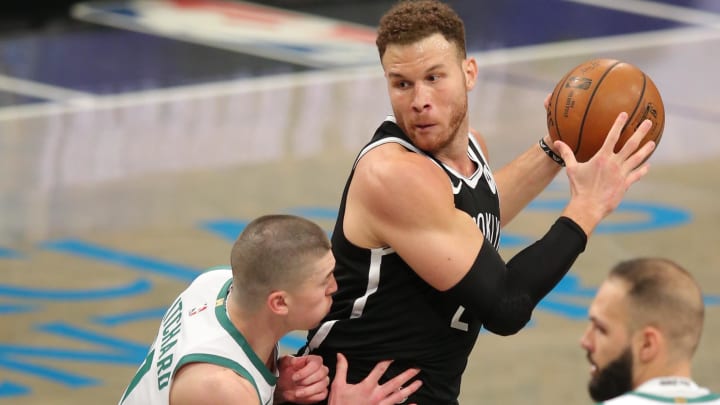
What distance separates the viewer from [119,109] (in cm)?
1172

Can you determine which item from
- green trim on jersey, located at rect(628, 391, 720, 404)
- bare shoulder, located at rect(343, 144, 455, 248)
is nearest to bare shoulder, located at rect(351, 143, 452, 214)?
bare shoulder, located at rect(343, 144, 455, 248)

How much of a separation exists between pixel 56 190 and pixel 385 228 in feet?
20.2

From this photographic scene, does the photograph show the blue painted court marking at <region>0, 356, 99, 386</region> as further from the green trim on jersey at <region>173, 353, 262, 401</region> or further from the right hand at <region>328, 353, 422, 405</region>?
the green trim on jersey at <region>173, 353, 262, 401</region>

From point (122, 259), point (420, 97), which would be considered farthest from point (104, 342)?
point (420, 97)

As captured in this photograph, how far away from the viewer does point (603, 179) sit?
4.50 m

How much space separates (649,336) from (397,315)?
109 centimetres

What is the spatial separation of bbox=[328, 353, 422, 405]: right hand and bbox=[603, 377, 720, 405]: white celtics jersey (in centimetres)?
104

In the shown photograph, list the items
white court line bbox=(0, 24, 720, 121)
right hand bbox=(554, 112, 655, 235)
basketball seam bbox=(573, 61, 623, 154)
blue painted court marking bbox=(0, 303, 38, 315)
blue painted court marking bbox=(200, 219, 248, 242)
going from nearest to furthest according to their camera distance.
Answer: right hand bbox=(554, 112, 655, 235) < basketball seam bbox=(573, 61, 623, 154) < blue painted court marking bbox=(0, 303, 38, 315) < blue painted court marking bbox=(200, 219, 248, 242) < white court line bbox=(0, 24, 720, 121)

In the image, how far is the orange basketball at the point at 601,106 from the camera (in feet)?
15.5

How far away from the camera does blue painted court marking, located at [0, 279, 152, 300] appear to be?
8570 millimetres

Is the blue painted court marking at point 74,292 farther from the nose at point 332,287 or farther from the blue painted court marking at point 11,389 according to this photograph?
the nose at point 332,287

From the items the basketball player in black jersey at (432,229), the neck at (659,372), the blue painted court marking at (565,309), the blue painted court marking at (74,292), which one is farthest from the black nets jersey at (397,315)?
the blue painted court marking at (74,292)

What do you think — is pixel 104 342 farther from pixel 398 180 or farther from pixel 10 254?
pixel 398 180

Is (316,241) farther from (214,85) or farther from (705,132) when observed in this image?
(214,85)
